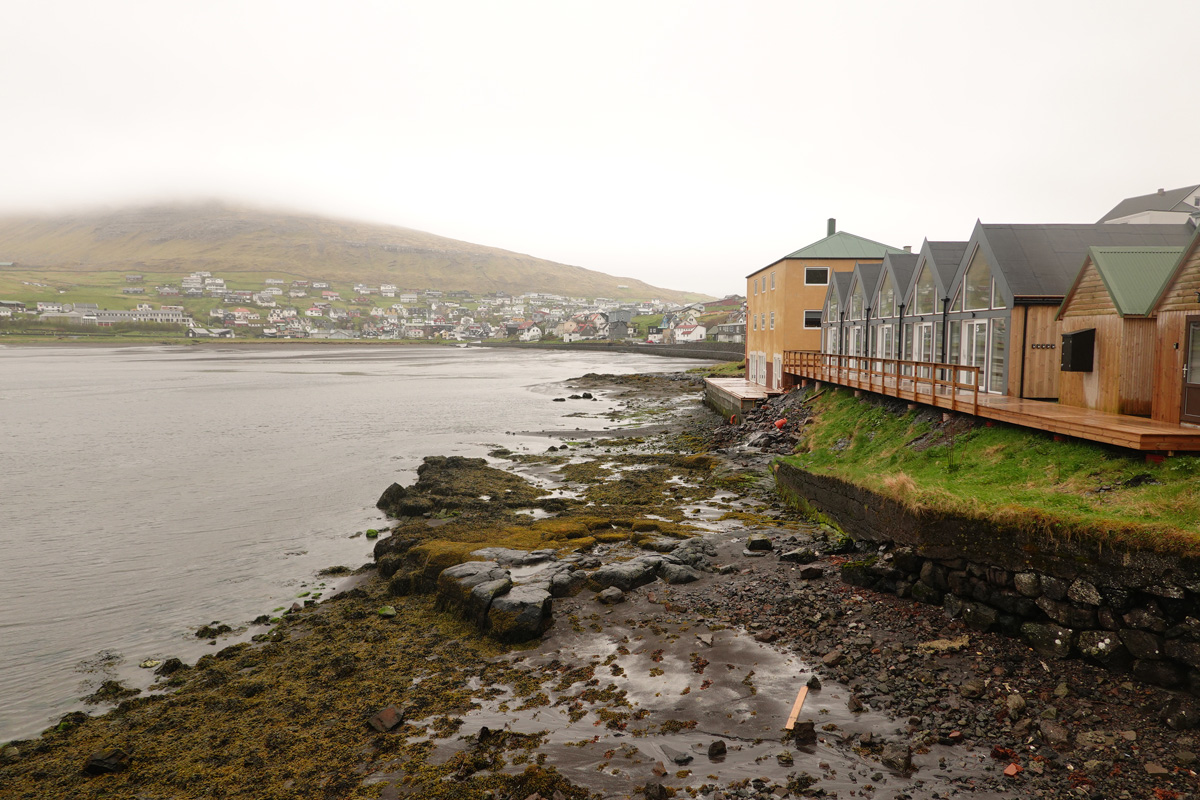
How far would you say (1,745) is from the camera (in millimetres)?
9570

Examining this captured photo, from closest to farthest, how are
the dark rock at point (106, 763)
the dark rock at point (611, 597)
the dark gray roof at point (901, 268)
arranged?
the dark rock at point (106, 763) → the dark rock at point (611, 597) → the dark gray roof at point (901, 268)

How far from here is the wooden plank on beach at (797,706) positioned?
872cm

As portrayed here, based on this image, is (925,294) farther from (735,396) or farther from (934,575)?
(934,575)

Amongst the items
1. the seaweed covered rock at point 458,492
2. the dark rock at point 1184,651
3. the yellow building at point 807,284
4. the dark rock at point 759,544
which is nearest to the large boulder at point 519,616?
the dark rock at point 759,544

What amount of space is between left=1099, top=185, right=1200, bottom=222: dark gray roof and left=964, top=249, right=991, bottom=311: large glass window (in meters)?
75.7

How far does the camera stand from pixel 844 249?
4141 centimetres

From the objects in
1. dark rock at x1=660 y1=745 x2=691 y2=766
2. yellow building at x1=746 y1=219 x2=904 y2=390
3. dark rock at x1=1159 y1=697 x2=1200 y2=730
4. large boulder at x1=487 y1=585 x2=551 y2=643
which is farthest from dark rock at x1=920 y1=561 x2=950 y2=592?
yellow building at x1=746 y1=219 x2=904 y2=390

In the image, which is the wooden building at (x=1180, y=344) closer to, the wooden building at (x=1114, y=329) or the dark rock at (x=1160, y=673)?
the wooden building at (x=1114, y=329)

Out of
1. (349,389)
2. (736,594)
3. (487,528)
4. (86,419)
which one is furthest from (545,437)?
(349,389)

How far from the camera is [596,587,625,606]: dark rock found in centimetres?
1302

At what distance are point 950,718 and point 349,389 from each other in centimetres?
7414

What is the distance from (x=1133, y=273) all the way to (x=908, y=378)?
25.1ft

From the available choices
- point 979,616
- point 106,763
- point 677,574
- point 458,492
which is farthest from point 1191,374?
point 458,492

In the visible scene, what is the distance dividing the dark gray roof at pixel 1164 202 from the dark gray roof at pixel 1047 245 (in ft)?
235
